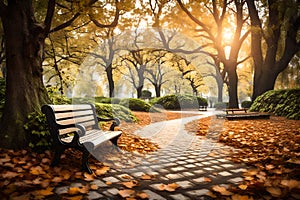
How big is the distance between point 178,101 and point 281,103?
40.2ft

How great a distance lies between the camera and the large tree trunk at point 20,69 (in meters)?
4.32

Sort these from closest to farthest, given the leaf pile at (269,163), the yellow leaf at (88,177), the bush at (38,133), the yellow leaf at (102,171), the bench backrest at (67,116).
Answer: the leaf pile at (269,163), the yellow leaf at (88,177), the yellow leaf at (102,171), the bench backrest at (67,116), the bush at (38,133)

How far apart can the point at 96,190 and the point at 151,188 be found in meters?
0.68

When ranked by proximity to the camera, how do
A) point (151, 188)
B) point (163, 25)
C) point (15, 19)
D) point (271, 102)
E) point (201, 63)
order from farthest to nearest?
point (201, 63) < point (163, 25) < point (271, 102) < point (15, 19) < point (151, 188)

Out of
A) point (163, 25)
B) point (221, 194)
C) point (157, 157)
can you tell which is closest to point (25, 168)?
point (157, 157)

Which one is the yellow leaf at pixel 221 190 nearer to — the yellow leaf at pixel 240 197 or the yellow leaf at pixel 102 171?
the yellow leaf at pixel 240 197

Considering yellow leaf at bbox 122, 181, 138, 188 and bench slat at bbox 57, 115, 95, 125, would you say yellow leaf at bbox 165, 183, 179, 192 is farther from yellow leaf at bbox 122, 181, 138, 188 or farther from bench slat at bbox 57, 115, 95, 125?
bench slat at bbox 57, 115, 95, 125

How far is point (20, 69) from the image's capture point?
4.54m

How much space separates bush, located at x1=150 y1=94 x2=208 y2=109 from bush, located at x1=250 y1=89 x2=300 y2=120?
9807 millimetres

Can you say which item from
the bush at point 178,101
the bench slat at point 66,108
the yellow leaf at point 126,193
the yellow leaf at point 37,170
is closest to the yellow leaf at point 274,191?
the yellow leaf at point 126,193

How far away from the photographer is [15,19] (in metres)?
4.54

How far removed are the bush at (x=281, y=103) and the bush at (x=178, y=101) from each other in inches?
386

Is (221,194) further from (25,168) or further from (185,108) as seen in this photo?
(185,108)

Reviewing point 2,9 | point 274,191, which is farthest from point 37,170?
point 2,9
